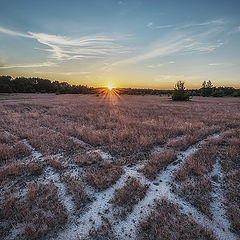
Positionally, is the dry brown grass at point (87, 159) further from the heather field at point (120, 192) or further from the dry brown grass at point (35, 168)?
the dry brown grass at point (35, 168)

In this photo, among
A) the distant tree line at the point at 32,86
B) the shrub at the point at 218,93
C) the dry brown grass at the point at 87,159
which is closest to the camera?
the dry brown grass at the point at 87,159

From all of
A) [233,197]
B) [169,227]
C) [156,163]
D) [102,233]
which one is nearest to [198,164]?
[233,197]

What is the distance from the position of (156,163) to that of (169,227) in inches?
114

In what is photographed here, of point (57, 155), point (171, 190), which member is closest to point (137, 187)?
point (171, 190)

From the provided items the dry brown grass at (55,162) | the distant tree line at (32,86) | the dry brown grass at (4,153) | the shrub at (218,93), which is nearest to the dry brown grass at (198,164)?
the dry brown grass at (55,162)

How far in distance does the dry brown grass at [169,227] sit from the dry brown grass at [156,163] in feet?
5.40

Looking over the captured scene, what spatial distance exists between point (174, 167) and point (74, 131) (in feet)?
24.7

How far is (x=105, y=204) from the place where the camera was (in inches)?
160

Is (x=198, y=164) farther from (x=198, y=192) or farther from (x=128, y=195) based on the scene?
(x=128, y=195)

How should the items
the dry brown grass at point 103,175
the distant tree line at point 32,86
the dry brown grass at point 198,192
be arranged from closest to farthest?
the dry brown grass at point 198,192 → the dry brown grass at point 103,175 → the distant tree line at point 32,86

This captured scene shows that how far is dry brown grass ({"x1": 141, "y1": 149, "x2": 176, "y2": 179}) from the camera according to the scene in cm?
548

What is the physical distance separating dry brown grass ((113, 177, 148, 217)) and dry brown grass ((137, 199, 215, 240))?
1.88 ft

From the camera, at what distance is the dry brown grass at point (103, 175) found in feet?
15.8

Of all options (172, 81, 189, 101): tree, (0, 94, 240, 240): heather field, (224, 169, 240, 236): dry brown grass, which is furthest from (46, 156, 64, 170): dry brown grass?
(172, 81, 189, 101): tree
